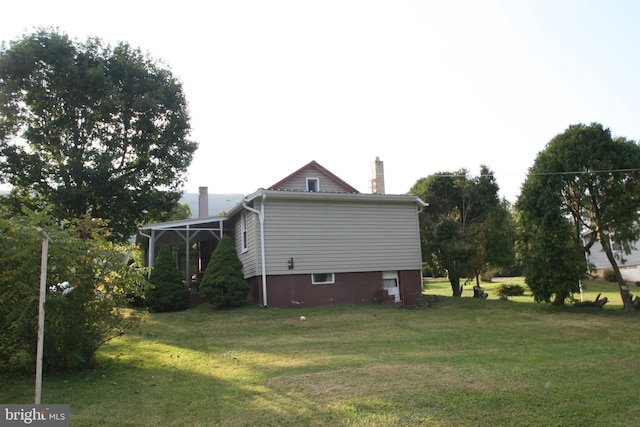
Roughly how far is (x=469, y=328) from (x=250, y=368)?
→ 7.01 meters

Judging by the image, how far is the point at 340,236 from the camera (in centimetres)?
1867

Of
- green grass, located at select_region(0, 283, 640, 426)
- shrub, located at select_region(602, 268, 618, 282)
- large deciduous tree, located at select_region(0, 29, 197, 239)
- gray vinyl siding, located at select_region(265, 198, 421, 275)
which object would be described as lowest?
green grass, located at select_region(0, 283, 640, 426)

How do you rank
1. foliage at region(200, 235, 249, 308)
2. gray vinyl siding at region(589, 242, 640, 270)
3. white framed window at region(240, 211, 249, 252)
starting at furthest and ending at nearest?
1. gray vinyl siding at region(589, 242, 640, 270)
2. white framed window at region(240, 211, 249, 252)
3. foliage at region(200, 235, 249, 308)

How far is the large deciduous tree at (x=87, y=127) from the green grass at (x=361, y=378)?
14627 mm

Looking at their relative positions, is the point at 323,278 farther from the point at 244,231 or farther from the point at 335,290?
the point at 244,231

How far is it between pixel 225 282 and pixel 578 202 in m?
11.9

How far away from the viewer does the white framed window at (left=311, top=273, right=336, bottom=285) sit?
18219 millimetres

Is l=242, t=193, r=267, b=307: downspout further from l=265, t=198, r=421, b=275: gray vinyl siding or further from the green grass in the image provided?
the green grass

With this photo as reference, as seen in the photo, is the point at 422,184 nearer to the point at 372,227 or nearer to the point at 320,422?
the point at 372,227

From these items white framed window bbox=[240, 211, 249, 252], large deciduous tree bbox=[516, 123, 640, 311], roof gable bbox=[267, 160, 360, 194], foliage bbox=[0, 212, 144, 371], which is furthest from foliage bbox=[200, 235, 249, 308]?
large deciduous tree bbox=[516, 123, 640, 311]

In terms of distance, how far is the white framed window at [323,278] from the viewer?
59.8 feet

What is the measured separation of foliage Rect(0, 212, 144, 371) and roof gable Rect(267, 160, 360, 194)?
1316 centimetres

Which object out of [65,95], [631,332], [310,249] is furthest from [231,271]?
[65,95]

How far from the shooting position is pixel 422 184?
85.9ft
